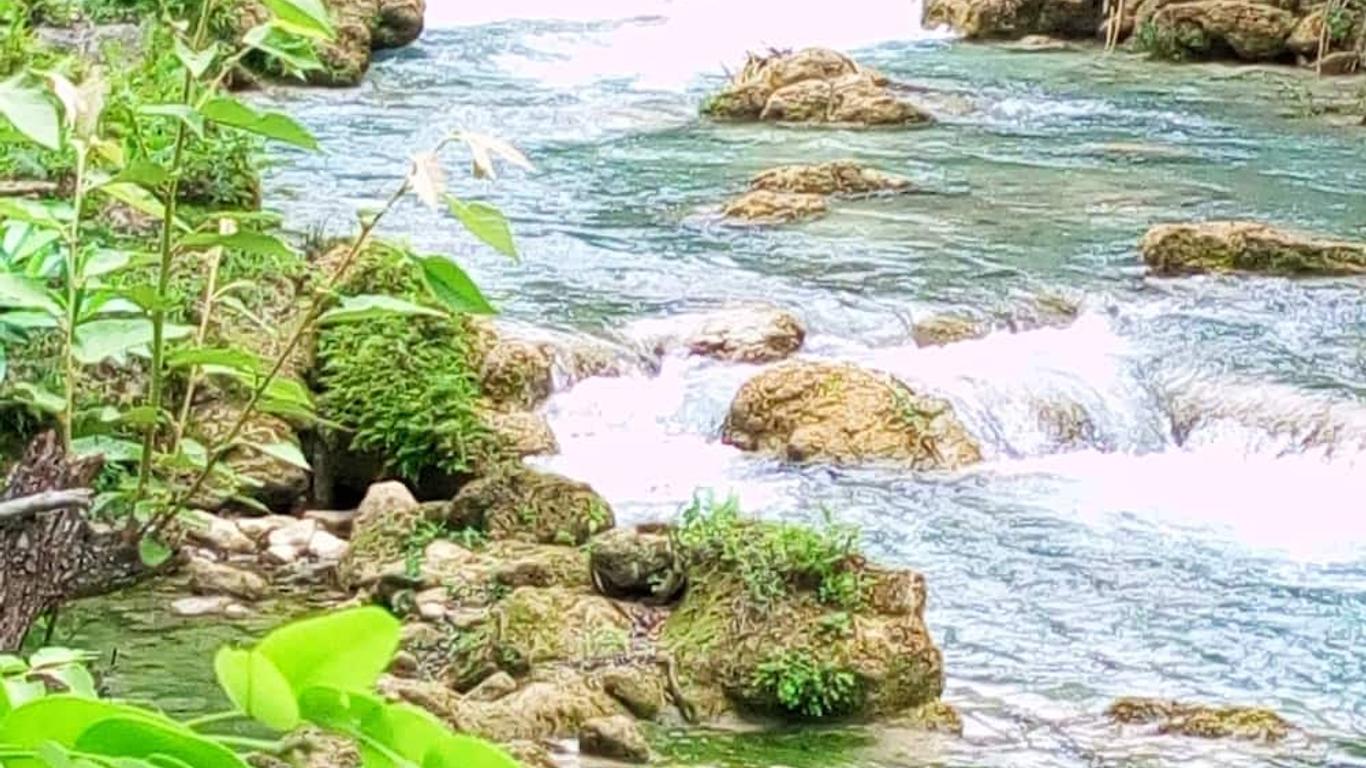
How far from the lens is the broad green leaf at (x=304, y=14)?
1.78 meters

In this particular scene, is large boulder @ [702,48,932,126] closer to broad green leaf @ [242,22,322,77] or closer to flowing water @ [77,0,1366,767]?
flowing water @ [77,0,1366,767]

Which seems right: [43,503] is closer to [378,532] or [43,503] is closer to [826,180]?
[378,532]

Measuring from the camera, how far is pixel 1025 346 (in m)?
9.16

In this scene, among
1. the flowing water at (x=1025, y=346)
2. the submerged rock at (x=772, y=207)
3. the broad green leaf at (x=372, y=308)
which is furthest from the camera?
the submerged rock at (x=772, y=207)

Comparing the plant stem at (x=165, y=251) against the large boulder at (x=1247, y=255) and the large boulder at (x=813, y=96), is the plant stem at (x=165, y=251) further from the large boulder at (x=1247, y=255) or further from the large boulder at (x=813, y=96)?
the large boulder at (x=813, y=96)

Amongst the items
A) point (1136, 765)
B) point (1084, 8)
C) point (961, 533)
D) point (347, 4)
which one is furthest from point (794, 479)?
point (1084, 8)

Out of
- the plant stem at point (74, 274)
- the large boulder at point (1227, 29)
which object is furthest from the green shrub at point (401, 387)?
the large boulder at point (1227, 29)

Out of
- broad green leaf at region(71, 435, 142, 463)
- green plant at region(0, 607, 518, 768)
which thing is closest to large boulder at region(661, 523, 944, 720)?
broad green leaf at region(71, 435, 142, 463)

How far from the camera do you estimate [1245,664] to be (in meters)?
5.85

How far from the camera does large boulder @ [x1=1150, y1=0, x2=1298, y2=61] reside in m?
17.5

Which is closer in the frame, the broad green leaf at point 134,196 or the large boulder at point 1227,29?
the broad green leaf at point 134,196

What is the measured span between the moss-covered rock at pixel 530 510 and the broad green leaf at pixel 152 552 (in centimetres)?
419

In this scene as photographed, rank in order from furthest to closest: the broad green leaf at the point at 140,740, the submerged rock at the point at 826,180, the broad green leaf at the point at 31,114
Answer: the submerged rock at the point at 826,180 < the broad green leaf at the point at 31,114 < the broad green leaf at the point at 140,740

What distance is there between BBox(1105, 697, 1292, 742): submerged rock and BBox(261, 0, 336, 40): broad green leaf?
12.9ft
